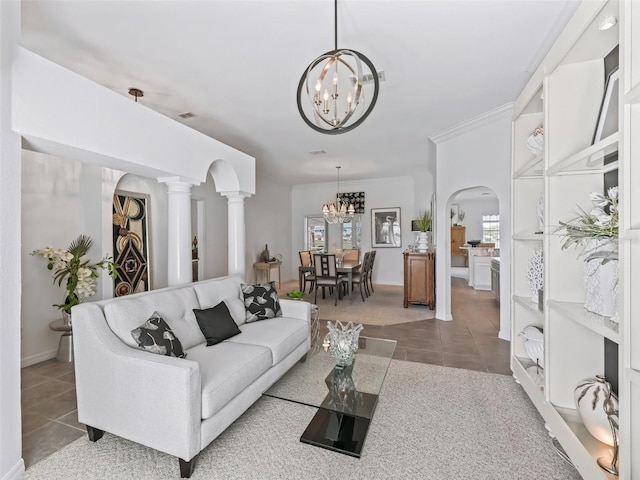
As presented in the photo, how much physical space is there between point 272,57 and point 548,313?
283 centimetres

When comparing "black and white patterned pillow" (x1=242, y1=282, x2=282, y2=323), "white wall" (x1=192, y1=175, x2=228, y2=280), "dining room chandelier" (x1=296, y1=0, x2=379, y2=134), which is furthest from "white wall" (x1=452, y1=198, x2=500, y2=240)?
"black and white patterned pillow" (x1=242, y1=282, x2=282, y2=323)

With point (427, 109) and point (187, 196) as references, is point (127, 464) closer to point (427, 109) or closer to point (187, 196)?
point (187, 196)

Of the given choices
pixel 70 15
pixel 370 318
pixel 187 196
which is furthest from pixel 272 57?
pixel 370 318

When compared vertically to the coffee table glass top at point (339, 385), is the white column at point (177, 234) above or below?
above

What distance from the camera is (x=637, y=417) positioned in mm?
1167

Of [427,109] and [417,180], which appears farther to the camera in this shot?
[417,180]

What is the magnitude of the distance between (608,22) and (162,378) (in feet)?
9.41

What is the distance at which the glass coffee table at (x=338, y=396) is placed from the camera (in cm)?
185

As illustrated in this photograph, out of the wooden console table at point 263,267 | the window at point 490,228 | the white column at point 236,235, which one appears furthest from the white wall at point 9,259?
the window at point 490,228

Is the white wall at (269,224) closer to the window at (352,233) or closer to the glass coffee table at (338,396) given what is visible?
the window at (352,233)

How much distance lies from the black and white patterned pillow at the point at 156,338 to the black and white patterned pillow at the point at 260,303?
1.02 m

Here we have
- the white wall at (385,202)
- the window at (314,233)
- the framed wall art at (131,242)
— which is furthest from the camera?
the window at (314,233)

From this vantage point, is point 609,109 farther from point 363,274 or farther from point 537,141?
point 363,274

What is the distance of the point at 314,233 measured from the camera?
9.12 metres
